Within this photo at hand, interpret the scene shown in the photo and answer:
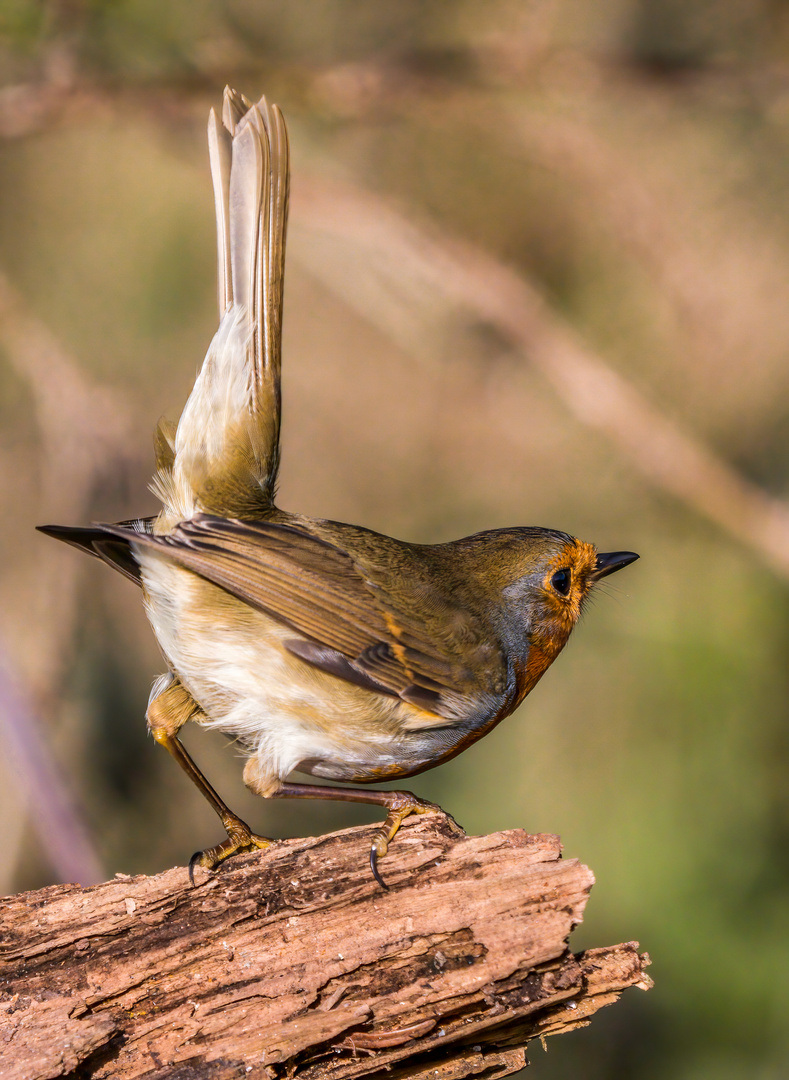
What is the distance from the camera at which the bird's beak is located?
3.52 meters

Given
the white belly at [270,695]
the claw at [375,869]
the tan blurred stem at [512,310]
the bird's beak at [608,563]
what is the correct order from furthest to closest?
the tan blurred stem at [512,310]
the bird's beak at [608,563]
the white belly at [270,695]
the claw at [375,869]

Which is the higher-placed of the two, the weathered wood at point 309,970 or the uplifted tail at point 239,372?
the uplifted tail at point 239,372

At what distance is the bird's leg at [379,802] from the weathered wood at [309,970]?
6 cm

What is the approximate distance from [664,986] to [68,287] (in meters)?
4.97

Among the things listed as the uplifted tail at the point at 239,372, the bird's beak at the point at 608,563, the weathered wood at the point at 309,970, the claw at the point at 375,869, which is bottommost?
the weathered wood at the point at 309,970

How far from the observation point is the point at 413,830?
2.66 m

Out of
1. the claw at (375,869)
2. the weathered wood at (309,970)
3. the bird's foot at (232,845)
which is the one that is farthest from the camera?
the bird's foot at (232,845)

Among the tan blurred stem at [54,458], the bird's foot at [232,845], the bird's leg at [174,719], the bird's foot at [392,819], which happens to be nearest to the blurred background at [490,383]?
the tan blurred stem at [54,458]

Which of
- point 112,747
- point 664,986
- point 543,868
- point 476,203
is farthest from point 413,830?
point 476,203

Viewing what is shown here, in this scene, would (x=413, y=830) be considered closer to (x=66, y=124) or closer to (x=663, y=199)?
(x=66, y=124)

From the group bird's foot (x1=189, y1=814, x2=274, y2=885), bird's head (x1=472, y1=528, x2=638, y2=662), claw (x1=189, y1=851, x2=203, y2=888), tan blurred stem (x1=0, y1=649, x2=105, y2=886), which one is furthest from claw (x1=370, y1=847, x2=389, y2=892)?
tan blurred stem (x1=0, y1=649, x2=105, y2=886)

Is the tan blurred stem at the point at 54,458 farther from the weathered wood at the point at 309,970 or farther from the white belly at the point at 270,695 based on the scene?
the weathered wood at the point at 309,970

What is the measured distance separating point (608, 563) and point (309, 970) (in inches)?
74.6

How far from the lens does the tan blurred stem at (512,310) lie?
4.96 metres
